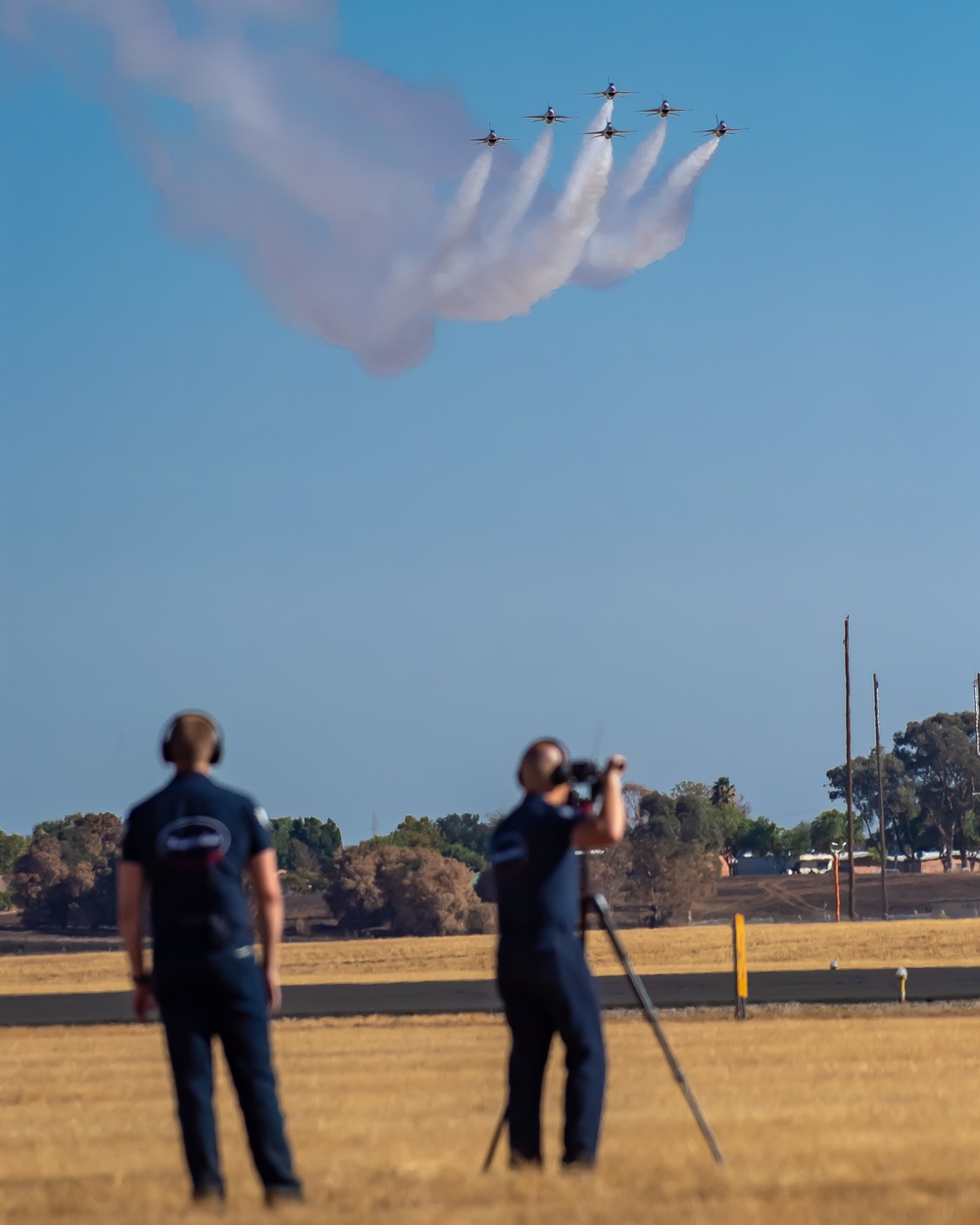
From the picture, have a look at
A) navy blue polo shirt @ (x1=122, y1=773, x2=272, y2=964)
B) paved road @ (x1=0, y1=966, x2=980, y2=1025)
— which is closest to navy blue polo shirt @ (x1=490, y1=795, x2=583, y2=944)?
navy blue polo shirt @ (x1=122, y1=773, x2=272, y2=964)

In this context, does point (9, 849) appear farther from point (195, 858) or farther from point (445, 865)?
point (195, 858)

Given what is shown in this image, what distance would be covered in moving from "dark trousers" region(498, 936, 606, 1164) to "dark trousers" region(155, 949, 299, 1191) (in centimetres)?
115

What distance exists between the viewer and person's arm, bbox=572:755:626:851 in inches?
301

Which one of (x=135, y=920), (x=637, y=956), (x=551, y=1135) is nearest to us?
(x=135, y=920)

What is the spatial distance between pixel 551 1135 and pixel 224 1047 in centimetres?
380

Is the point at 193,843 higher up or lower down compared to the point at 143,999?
higher up

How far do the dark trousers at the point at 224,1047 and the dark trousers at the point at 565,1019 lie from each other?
115 centimetres

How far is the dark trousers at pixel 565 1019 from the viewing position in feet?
25.6

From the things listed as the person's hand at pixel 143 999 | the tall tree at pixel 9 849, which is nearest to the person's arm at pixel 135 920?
the person's hand at pixel 143 999

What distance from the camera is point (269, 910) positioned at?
24.2ft

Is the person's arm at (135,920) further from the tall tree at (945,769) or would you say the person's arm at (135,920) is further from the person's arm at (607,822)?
the tall tree at (945,769)

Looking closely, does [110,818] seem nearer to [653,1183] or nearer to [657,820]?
[657,820]

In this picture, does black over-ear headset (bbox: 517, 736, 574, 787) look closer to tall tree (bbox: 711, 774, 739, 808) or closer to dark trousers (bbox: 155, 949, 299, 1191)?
dark trousers (bbox: 155, 949, 299, 1191)

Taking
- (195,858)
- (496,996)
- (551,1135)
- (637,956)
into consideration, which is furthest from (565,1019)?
(637,956)
